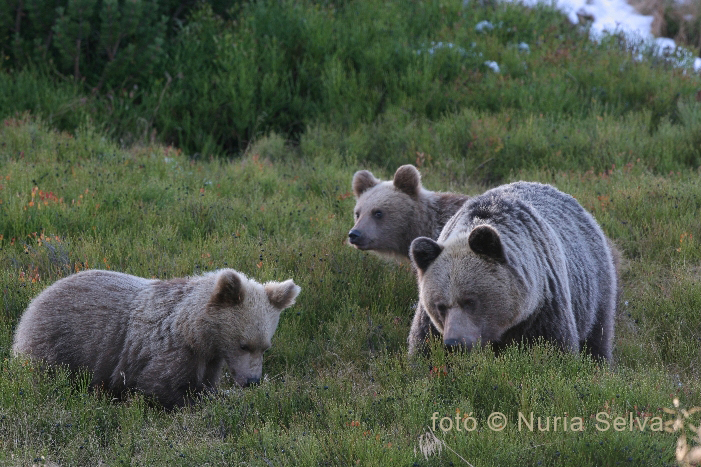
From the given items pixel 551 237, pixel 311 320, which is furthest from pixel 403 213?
pixel 551 237

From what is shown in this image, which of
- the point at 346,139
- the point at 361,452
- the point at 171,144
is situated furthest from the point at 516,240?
the point at 171,144

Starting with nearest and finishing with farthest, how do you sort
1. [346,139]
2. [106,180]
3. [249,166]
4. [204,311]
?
[204,311], [106,180], [249,166], [346,139]

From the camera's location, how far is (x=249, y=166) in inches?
413

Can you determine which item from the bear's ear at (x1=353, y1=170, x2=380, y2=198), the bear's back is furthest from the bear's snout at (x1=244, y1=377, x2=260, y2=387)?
the bear's ear at (x1=353, y1=170, x2=380, y2=198)

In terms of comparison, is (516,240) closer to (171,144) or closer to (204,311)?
(204,311)

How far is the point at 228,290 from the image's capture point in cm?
589

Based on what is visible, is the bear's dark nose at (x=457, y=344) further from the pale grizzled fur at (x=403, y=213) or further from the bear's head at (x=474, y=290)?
the pale grizzled fur at (x=403, y=213)

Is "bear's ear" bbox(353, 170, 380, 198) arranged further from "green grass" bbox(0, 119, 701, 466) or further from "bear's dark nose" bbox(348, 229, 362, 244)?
"bear's dark nose" bbox(348, 229, 362, 244)

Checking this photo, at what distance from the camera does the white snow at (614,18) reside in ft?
48.2

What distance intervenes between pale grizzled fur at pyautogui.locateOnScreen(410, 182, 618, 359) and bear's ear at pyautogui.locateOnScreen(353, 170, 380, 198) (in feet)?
9.23

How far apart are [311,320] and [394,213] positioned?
1.93m

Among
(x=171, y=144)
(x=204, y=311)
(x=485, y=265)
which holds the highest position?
(x=485, y=265)

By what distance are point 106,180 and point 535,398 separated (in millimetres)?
6118

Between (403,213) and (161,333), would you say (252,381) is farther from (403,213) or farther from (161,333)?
(403,213)
